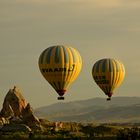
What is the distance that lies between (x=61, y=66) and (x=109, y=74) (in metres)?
15.8

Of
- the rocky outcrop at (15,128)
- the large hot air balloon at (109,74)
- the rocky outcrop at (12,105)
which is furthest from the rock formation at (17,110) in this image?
the large hot air balloon at (109,74)

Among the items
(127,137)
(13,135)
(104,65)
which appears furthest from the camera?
(104,65)

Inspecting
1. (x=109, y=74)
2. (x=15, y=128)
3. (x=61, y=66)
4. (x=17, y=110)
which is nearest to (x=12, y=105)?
(x=17, y=110)

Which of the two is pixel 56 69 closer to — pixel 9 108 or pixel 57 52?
pixel 57 52

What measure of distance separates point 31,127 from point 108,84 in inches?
678

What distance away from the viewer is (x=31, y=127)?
117 metres

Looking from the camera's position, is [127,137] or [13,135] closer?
[127,137]

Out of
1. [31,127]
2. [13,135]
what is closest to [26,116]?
[31,127]

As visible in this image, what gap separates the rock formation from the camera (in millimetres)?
118625

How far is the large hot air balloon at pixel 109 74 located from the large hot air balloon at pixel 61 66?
13363mm

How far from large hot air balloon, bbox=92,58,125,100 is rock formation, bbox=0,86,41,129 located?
15.1 metres

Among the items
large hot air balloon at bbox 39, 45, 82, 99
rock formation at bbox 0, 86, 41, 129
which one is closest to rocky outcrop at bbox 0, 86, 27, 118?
rock formation at bbox 0, 86, 41, 129

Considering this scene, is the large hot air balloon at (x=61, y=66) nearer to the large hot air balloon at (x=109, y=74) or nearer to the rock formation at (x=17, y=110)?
the large hot air balloon at (x=109, y=74)

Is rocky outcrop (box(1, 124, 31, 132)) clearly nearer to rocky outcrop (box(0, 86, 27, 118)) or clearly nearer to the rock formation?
the rock formation
